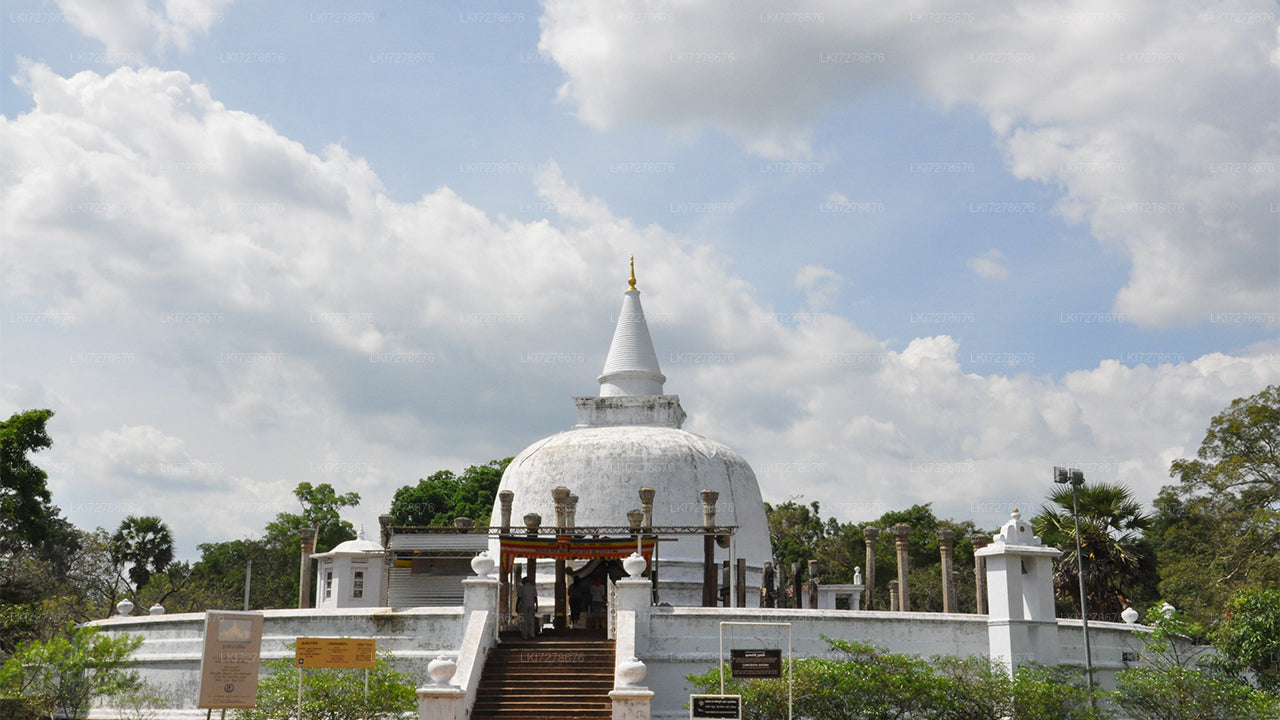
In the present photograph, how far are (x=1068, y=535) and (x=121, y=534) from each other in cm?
3616

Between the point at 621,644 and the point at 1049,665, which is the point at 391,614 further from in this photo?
the point at 1049,665

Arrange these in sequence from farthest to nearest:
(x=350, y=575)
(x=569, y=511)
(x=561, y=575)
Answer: (x=350, y=575)
(x=569, y=511)
(x=561, y=575)

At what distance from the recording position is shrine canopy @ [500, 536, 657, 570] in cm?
2211

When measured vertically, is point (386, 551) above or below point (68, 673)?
above

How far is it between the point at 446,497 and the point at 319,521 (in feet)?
23.4

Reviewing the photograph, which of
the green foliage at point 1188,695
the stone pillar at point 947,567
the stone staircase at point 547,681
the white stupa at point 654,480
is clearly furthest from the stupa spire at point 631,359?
the green foliage at point 1188,695

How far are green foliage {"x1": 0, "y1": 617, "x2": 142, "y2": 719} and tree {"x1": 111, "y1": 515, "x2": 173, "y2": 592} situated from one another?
24853 mm

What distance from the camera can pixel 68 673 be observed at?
18891 millimetres

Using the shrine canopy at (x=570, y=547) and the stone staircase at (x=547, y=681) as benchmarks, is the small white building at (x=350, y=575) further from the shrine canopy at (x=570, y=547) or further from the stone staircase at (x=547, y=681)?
the stone staircase at (x=547, y=681)

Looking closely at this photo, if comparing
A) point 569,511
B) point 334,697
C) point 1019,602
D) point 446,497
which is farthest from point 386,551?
point 446,497

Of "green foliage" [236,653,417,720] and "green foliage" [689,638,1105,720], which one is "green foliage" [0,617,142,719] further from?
"green foliage" [689,638,1105,720]

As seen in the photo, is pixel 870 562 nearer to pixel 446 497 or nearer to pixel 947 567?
pixel 947 567

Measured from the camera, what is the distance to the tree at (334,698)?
16.3 m

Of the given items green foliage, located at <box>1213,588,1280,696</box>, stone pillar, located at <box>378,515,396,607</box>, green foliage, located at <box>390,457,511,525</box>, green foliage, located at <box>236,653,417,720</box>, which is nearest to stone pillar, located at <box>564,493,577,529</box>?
stone pillar, located at <box>378,515,396,607</box>
